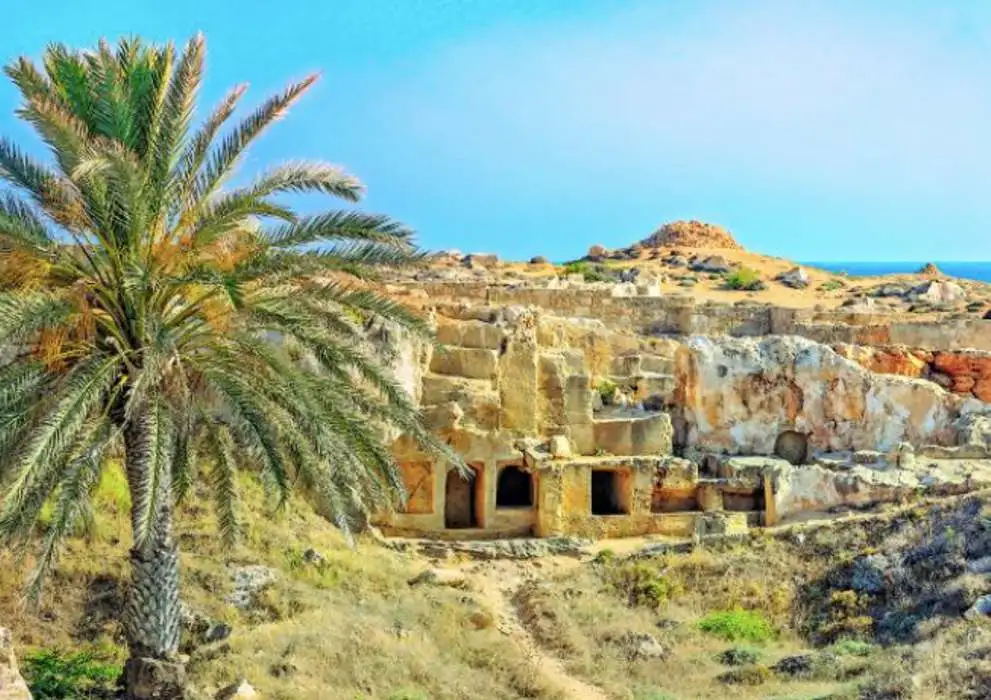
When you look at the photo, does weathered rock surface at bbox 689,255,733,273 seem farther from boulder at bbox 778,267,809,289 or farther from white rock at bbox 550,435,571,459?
white rock at bbox 550,435,571,459

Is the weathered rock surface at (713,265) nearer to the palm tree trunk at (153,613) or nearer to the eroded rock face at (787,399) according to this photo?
the eroded rock face at (787,399)

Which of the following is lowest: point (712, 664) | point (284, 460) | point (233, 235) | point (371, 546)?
point (712, 664)

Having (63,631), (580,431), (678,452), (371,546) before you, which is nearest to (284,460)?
(63,631)

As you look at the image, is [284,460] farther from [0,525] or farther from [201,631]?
[201,631]

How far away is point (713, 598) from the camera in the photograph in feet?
54.2

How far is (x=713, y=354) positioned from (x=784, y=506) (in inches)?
165

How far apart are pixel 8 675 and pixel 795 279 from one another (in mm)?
48644

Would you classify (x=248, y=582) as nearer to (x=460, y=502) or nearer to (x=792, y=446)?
(x=460, y=502)

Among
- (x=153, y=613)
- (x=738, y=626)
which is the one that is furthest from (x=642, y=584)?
(x=153, y=613)

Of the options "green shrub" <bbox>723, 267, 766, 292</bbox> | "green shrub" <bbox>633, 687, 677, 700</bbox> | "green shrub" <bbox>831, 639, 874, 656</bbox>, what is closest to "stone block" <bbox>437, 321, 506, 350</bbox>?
"green shrub" <bbox>831, 639, 874, 656</bbox>

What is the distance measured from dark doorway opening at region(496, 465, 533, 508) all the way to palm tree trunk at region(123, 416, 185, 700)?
11561mm

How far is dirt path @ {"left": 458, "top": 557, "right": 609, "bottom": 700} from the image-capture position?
13484 millimetres

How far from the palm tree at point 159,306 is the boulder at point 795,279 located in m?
42.8

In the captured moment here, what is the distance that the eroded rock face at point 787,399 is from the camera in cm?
2317
